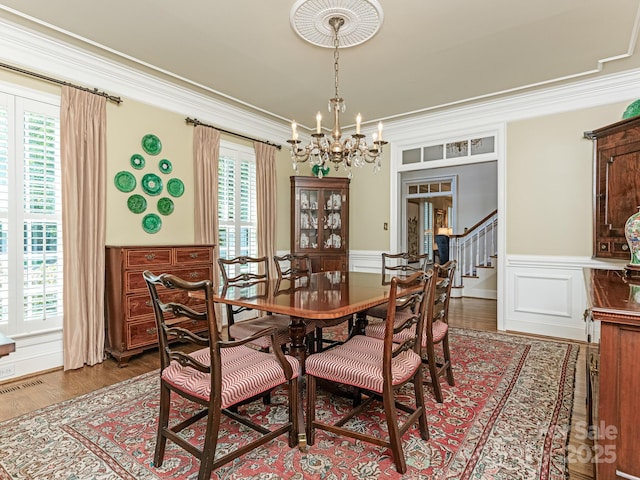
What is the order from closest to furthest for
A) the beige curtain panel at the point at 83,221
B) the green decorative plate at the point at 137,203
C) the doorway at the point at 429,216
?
the beige curtain panel at the point at 83,221
the green decorative plate at the point at 137,203
the doorway at the point at 429,216

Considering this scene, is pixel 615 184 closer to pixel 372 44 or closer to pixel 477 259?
pixel 372 44

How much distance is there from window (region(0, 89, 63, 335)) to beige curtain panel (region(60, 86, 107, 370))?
0.12m

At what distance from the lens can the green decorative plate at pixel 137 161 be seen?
11.9 feet

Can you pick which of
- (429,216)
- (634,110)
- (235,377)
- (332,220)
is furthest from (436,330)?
(429,216)

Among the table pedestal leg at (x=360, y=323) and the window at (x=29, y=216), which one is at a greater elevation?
the window at (x=29, y=216)

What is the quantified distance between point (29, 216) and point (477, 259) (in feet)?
22.7

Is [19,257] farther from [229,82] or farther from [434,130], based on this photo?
[434,130]

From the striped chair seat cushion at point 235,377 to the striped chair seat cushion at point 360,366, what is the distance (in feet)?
0.48

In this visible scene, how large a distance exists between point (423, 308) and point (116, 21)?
3086 mm

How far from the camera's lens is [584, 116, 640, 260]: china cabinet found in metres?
3.13

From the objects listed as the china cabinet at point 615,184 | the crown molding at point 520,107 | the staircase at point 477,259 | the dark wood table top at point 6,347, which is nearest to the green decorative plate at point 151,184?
the dark wood table top at point 6,347

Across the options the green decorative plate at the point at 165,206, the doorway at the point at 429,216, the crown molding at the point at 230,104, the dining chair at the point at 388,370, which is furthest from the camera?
the doorway at the point at 429,216

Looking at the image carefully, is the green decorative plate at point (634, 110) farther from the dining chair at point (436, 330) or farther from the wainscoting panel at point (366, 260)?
the wainscoting panel at point (366, 260)

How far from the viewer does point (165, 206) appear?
3.91 meters
